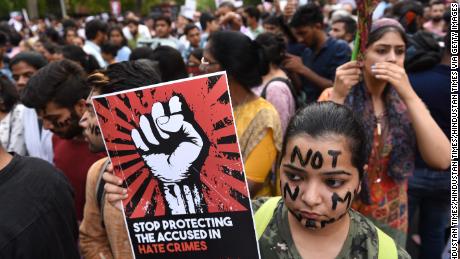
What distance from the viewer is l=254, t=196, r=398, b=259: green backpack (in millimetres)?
1463

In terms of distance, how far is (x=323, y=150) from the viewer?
146 centimetres

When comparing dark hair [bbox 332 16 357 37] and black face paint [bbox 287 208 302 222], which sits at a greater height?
dark hair [bbox 332 16 357 37]

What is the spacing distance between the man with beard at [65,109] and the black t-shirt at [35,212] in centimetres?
82

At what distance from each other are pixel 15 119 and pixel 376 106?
242 centimetres

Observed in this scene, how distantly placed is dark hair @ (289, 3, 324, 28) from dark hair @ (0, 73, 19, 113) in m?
2.63

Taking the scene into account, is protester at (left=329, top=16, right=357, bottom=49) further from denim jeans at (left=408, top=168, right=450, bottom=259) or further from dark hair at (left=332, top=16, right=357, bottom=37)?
denim jeans at (left=408, top=168, right=450, bottom=259)

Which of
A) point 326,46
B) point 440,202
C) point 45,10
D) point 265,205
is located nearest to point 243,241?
point 265,205

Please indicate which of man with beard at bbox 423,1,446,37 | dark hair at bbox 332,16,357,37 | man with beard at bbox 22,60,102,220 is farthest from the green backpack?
man with beard at bbox 423,1,446,37

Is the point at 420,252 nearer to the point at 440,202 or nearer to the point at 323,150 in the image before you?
the point at 440,202

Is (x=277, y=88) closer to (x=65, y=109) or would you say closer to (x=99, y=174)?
(x=65, y=109)

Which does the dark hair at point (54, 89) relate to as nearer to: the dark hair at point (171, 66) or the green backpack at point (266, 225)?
the dark hair at point (171, 66)

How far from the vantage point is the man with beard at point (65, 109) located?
2746 millimetres

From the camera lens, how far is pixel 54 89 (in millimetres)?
2766

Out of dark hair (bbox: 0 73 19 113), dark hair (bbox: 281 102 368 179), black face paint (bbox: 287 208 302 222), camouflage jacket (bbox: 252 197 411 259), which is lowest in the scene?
camouflage jacket (bbox: 252 197 411 259)
